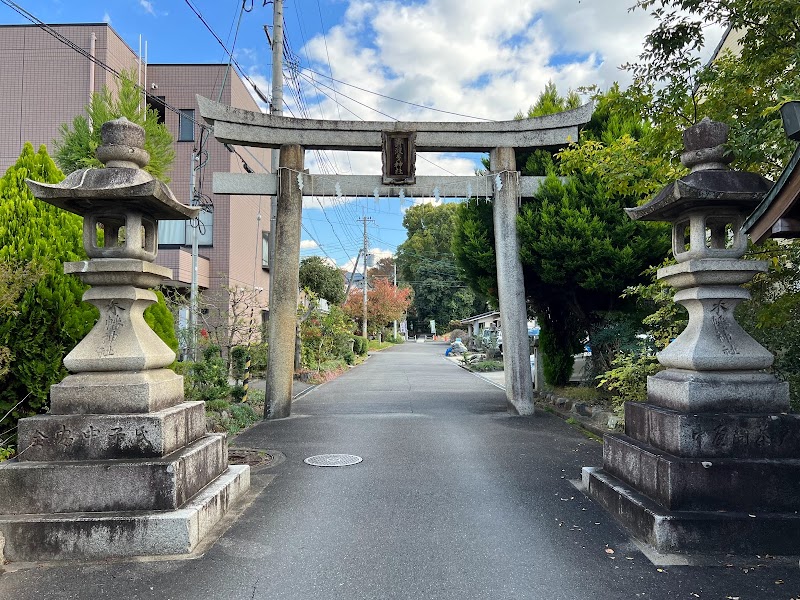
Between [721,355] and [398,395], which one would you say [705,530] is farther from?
[398,395]

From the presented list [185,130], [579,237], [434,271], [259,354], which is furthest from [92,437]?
[434,271]

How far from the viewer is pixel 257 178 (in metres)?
10.1

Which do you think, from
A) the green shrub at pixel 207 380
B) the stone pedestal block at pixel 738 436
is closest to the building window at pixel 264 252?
the green shrub at pixel 207 380

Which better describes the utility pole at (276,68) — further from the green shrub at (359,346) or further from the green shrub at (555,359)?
the green shrub at (359,346)

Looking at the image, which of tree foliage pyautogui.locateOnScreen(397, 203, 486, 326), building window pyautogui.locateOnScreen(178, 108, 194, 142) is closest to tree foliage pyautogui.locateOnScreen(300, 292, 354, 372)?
building window pyautogui.locateOnScreen(178, 108, 194, 142)

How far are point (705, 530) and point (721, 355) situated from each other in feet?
4.46

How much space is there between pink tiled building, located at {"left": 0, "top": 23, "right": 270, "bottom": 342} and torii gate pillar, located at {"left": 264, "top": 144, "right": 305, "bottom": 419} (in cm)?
525

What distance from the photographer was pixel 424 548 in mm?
4113

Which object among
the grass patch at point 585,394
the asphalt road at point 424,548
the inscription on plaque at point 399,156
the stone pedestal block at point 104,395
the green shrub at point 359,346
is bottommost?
the asphalt road at point 424,548

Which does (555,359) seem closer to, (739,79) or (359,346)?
(739,79)

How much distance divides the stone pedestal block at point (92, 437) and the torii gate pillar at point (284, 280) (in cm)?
559

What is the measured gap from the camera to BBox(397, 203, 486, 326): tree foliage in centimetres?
6197

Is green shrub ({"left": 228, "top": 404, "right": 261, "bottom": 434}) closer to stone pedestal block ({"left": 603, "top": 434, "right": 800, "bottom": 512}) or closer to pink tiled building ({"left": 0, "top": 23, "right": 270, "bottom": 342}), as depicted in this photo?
pink tiled building ({"left": 0, "top": 23, "right": 270, "bottom": 342})

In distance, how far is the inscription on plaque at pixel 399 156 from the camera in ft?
32.7
